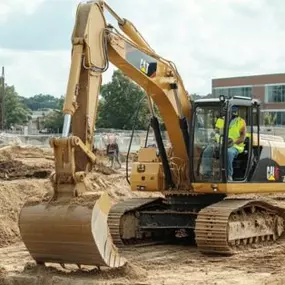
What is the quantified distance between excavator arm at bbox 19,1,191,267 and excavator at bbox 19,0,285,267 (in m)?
0.02

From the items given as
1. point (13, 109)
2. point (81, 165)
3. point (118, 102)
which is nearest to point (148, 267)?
point (81, 165)

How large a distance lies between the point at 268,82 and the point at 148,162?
67.2 m

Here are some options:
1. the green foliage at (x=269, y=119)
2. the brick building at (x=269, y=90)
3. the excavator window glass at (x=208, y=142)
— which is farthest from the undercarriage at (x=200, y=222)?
the brick building at (x=269, y=90)

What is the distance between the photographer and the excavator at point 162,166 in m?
9.02

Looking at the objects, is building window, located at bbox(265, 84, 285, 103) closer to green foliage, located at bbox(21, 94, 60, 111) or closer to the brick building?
the brick building

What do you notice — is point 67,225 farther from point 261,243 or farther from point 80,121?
point 261,243

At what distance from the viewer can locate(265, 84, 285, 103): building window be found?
7781 centimetres

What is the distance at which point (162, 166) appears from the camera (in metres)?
12.9

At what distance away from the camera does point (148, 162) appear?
13234 millimetres

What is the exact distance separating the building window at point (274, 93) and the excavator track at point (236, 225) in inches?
2582

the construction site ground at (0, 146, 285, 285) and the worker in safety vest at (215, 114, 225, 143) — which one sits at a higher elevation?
the worker in safety vest at (215, 114, 225, 143)

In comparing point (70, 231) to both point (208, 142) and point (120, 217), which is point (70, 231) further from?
point (208, 142)

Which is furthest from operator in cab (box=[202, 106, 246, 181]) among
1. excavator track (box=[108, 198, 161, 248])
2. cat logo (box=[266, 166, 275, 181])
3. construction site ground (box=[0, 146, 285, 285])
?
excavator track (box=[108, 198, 161, 248])

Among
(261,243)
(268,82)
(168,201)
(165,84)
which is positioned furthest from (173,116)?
(268,82)
